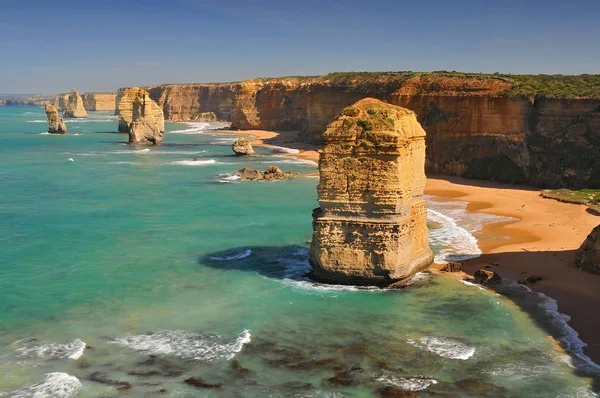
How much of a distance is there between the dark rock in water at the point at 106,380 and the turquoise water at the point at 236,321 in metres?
0.05

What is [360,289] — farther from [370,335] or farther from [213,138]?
[213,138]

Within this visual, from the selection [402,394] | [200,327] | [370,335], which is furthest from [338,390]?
[200,327]

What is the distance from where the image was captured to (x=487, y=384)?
13195 mm

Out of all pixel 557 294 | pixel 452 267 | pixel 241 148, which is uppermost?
pixel 241 148

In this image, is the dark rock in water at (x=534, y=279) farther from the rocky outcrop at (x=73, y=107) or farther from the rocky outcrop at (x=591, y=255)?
the rocky outcrop at (x=73, y=107)

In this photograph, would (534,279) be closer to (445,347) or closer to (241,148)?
(445,347)

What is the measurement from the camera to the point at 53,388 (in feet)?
42.9

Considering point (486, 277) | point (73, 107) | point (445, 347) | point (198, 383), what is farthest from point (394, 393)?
point (73, 107)

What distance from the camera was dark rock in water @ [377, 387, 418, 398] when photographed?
41.4ft

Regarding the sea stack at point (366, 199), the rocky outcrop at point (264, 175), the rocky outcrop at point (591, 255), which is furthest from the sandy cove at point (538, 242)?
the rocky outcrop at point (264, 175)

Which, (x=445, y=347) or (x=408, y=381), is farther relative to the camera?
(x=445, y=347)

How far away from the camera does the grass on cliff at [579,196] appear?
3214 centimetres

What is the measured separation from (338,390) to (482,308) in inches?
269

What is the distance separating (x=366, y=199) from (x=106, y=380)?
927 centimetres
